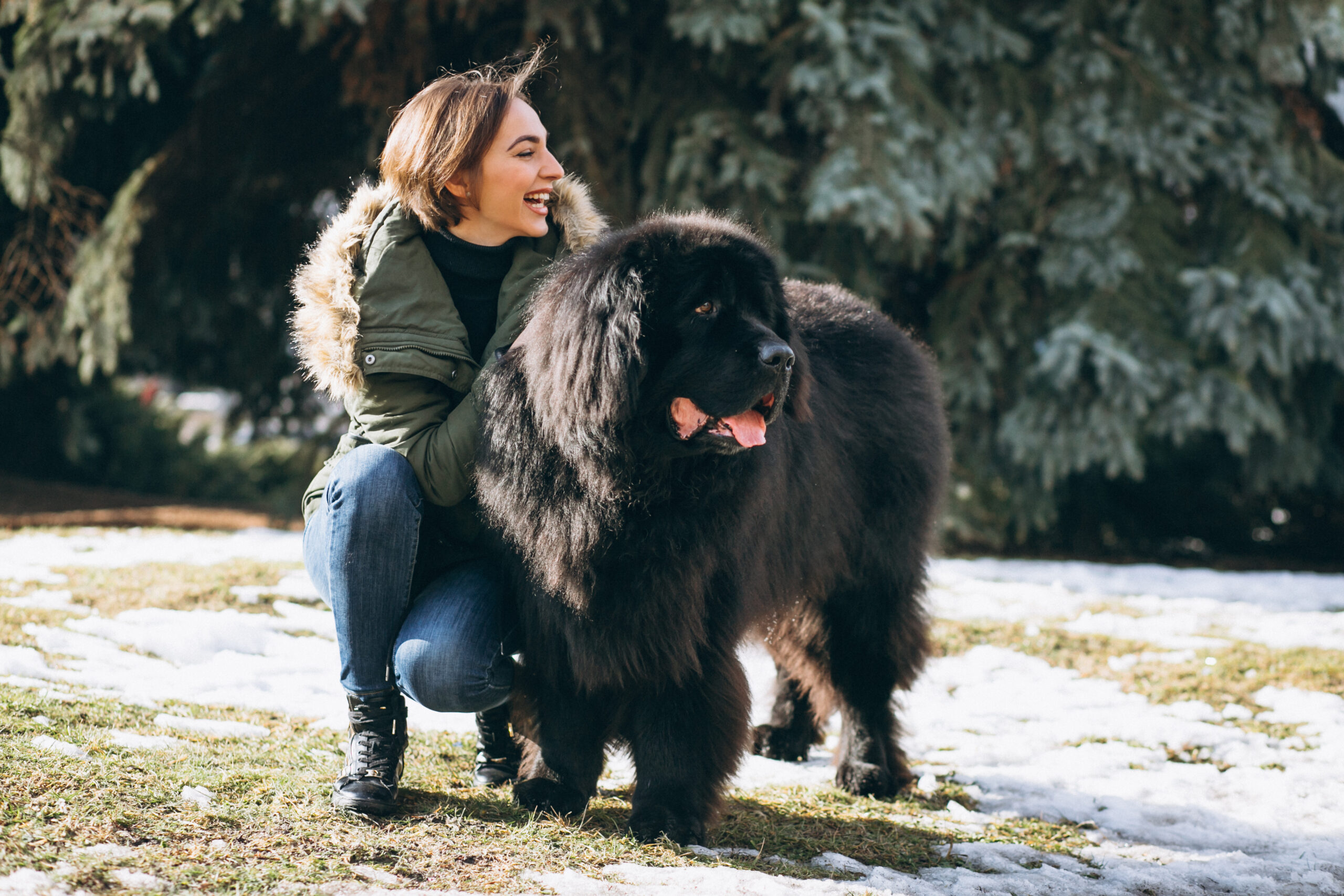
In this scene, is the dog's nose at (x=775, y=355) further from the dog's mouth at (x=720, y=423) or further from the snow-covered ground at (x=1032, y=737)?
the snow-covered ground at (x=1032, y=737)

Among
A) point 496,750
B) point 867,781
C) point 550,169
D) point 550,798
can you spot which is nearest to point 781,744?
point 867,781

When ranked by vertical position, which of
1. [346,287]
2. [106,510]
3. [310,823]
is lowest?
[106,510]

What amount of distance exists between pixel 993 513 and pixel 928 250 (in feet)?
6.53

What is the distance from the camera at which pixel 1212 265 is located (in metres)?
6.57

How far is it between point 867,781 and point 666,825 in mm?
873

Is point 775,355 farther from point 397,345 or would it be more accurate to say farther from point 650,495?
point 397,345

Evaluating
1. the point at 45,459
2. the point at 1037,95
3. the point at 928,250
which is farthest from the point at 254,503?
the point at 1037,95

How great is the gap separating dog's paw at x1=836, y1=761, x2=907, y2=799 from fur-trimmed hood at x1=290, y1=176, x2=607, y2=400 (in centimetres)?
164

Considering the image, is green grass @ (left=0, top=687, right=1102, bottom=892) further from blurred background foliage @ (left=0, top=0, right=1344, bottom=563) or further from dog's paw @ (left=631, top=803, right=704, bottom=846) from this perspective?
blurred background foliage @ (left=0, top=0, right=1344, bottom=563)

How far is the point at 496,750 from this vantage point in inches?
113

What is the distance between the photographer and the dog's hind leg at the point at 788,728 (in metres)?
3.45

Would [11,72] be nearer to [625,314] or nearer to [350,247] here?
[350,247]

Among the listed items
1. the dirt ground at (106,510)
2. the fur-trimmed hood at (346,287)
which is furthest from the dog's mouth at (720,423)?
the dirt ground at (106,510)

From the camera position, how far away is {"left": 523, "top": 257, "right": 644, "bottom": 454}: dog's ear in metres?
2.26
